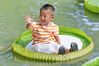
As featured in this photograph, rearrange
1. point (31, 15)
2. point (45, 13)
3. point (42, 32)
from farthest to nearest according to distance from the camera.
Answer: point (31, 15), point (42, 32), point (45, 13)

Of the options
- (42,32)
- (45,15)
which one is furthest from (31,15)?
(45,15)

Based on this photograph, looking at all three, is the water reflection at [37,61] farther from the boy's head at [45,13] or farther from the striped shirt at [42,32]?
the boy's head at [45,13]

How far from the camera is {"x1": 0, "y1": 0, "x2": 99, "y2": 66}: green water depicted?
3385mm

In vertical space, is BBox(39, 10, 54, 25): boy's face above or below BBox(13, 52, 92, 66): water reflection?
above

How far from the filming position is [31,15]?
17.8 feet

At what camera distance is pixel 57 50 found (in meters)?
3.29

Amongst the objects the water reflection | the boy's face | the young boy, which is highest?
the boy's face

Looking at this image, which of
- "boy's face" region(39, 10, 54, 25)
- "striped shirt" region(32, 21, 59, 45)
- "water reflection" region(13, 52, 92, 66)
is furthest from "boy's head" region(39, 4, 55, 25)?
"water reflection" region(13, 52, 92, 66)

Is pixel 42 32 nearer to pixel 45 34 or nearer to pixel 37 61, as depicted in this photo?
pixel 45 34

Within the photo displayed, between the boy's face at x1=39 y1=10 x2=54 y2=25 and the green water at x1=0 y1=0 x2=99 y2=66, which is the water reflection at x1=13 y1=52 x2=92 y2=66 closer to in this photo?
the green water at x1=0 y1=0 x2=99 y2=66

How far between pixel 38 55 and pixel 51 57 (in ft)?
0.64

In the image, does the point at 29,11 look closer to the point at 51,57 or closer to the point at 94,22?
the point at 94,22

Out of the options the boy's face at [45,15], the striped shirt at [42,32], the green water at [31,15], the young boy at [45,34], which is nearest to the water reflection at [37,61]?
the green water at [31,15]

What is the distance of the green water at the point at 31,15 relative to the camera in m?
3.38
